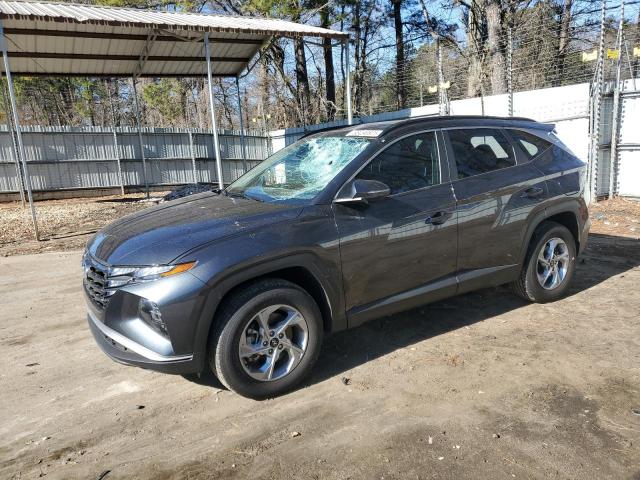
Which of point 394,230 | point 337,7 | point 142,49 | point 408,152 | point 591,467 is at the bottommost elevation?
point 591,467

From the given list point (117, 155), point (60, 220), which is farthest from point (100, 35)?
point (117, 155)

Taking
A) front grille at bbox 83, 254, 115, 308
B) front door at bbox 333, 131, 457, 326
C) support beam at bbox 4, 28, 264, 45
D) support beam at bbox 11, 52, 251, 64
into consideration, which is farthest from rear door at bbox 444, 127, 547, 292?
support beam at bbox 11, 52, 251, 64

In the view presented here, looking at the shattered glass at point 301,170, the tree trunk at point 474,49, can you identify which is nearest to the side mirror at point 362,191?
the shattered glass at point 301,170

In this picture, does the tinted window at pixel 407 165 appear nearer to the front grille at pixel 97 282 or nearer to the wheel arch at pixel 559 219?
the wheel arch at pixel 559 219

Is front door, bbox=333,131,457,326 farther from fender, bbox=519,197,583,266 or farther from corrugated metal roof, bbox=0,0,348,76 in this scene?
corrugated metal roof, bbox=0,0,348,76

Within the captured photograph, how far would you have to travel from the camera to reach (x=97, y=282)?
10.8ft

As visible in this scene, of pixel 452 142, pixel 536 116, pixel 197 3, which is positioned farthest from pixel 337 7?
pixel 452 142

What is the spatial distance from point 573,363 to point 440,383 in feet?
3.53

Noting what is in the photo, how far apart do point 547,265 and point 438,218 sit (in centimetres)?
164

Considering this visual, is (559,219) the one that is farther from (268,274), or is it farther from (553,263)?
(268,274)

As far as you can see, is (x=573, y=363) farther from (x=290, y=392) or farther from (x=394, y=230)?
(x=290, y=392)

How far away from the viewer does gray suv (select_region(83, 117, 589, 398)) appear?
9.92ft

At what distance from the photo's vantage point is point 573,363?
3701 mm

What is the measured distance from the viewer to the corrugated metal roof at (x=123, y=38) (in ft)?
33.0
